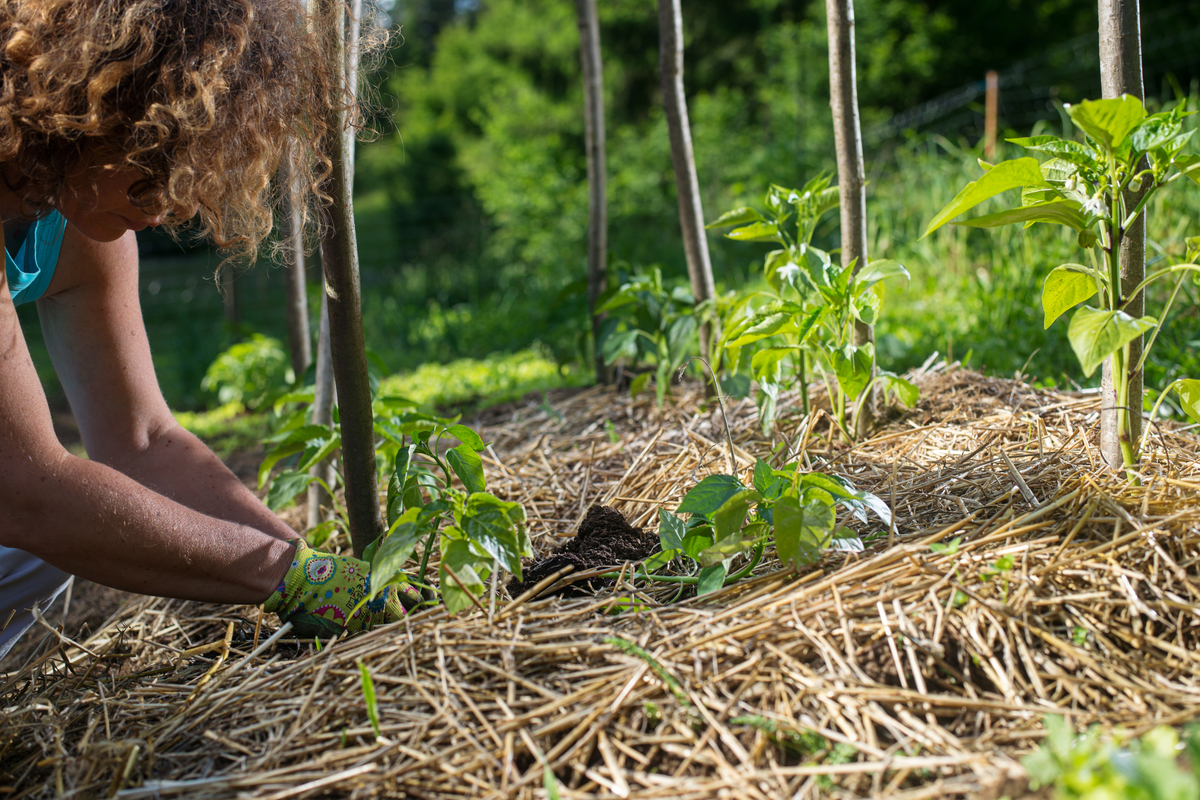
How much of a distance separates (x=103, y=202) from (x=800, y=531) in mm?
1268

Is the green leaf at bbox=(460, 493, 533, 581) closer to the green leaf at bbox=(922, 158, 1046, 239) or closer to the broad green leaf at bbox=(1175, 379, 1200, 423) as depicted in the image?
the green leaf at bbox=(922, 158, 1046, 239)

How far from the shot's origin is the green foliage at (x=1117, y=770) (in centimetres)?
56

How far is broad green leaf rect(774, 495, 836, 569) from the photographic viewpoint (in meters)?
1.10

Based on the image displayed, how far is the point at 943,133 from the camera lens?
7.43 m

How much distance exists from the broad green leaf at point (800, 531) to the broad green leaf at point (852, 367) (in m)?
0.44

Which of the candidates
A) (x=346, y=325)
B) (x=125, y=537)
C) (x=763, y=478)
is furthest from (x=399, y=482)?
(x=763, y=478)

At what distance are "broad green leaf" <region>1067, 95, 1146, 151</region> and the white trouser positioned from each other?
79.2 inches

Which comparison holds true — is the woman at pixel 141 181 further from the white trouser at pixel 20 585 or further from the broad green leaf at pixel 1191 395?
the broad green leaf at pixel 1191 395

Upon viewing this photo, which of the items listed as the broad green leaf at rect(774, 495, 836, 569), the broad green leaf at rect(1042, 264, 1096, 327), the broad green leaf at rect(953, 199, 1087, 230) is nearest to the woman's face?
the broad green leaf at rect(774, 495, 836, 569)

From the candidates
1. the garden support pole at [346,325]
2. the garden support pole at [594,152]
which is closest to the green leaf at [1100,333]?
the garden support pole at [346,325]

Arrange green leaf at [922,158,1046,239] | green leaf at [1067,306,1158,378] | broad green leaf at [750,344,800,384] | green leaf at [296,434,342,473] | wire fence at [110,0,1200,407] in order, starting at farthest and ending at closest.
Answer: wire fence at [110,0,1200,407], green leaf at [296,434,342,473], broad green leaf at [750,344,800,384], green leaf at [922,158,1046,239], green leaf at [1067,306,1158,378]

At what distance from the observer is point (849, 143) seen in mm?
1739

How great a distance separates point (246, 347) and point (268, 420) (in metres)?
0.59

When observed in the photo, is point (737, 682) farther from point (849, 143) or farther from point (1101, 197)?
point (849, 143)
